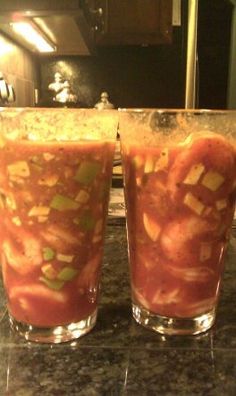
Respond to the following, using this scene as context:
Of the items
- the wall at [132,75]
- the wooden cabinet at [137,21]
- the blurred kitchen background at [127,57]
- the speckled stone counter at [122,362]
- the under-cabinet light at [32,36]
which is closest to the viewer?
the speckled stone counter at [122,362]

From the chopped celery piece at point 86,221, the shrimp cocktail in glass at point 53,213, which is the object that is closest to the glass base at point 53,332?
the shrimp cocktail in glass at point 53,213

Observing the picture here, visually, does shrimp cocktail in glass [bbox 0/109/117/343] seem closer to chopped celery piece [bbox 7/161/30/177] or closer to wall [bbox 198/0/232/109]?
chopped celery piece [bbox 7/161/30/177]

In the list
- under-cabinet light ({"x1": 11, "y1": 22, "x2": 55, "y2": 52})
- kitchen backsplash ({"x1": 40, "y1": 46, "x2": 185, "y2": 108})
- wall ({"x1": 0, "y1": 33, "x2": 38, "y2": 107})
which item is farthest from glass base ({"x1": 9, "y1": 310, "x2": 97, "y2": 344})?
kitchen backsplash ({"x1": 40, "y1": 46, "x2": 185, "y2": 108})

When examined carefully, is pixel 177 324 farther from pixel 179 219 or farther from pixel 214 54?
pixel 214 54

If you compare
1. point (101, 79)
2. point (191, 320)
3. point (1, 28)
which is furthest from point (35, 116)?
point (101, 79)

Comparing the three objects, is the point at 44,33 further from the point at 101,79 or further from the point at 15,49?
the point at 101,79

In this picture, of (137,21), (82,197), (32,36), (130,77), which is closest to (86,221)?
(82,197)

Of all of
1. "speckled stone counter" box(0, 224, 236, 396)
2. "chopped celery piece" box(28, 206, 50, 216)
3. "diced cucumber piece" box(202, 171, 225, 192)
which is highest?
"diced cucumber piece" box(202, 171, 225, 192)

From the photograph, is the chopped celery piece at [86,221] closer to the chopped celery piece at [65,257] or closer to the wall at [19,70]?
the chopped celery piece at [65,257]
